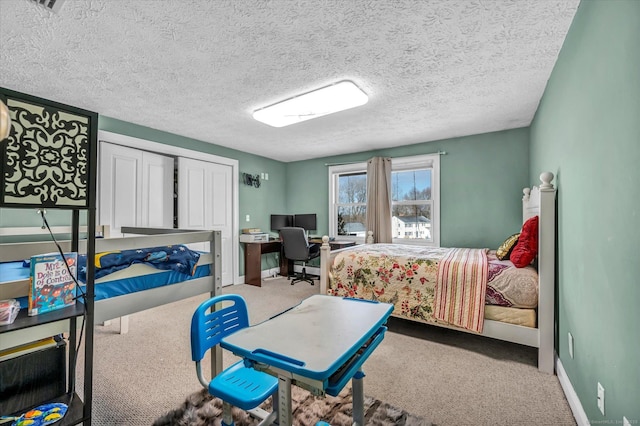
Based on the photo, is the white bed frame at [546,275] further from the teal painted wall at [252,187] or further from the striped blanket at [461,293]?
the teal painted wall at [252,187]

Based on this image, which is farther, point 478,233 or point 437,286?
point 478,233

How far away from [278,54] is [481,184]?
321 centimetres

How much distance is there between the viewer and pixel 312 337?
103cm

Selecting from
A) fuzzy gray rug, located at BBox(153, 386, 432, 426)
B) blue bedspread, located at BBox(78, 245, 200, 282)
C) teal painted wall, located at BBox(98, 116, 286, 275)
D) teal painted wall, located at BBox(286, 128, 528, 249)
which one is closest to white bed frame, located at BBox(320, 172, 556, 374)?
fuzzy gray rug, located at BBox(153, 386, 432, 426)

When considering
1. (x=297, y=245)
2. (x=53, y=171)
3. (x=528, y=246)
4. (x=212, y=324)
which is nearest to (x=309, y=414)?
(x=212, y=324)

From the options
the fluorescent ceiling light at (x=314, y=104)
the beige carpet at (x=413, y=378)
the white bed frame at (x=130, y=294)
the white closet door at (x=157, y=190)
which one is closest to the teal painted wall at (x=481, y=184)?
the beige carpet at (x=413, y=378)

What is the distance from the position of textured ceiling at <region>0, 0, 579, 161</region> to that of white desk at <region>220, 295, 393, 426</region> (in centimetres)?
160

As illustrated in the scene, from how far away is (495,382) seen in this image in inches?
74.7

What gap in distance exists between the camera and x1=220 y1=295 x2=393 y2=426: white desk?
33.3 inches

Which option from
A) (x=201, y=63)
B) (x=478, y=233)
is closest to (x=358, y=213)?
(x=478, y=233)

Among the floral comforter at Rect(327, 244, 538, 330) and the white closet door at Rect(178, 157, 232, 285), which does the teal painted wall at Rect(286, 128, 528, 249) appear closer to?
the floral comforter at Rect(327, 244, 538, 330)

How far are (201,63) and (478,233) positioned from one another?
3.81 m

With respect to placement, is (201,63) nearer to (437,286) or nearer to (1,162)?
(1,162)

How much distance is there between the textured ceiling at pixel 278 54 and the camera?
1547mm
